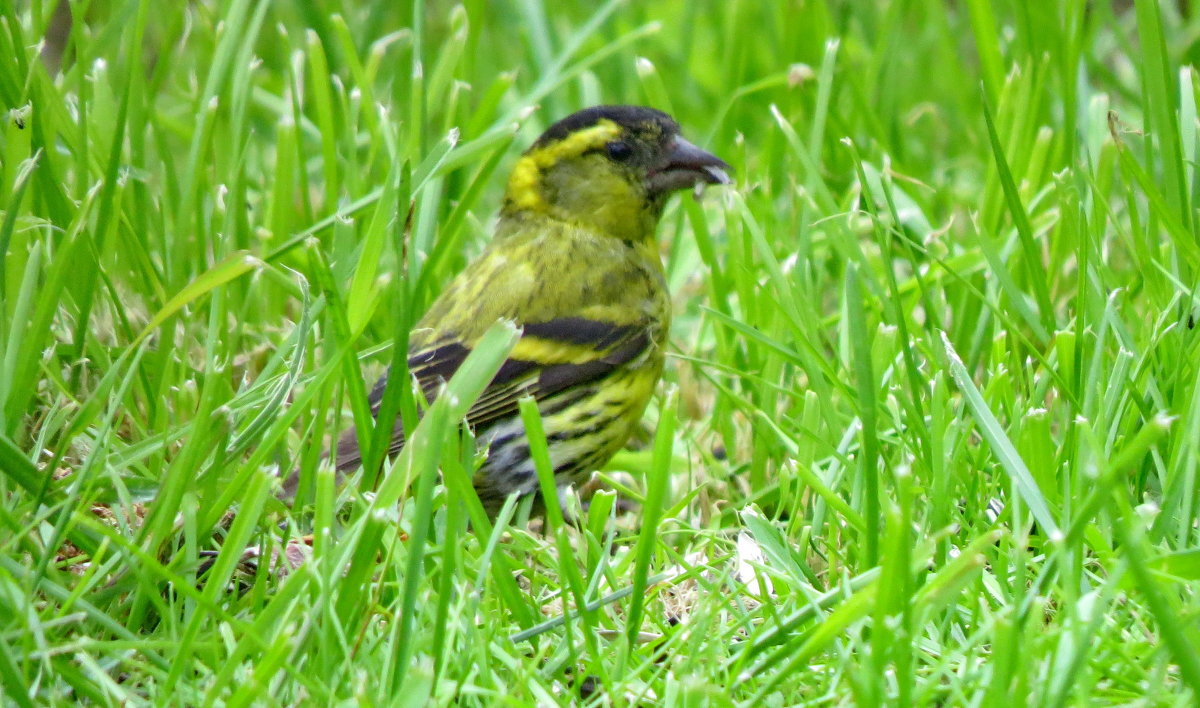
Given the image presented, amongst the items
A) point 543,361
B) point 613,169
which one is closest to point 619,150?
point 613,169

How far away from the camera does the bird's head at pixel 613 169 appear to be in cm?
300

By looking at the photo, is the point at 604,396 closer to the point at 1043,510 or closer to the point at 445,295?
the point at 445,295

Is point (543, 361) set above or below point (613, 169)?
below

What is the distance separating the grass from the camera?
5.03ft

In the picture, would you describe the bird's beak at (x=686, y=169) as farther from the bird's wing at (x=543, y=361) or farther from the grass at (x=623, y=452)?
the bird's wing at (x=543, y=361)

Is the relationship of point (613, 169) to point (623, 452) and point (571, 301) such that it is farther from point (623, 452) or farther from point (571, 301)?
point (623, 452)

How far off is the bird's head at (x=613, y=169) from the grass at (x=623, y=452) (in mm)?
160

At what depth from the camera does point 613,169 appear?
9.98 ft

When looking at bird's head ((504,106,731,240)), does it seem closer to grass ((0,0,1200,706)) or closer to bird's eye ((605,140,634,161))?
bird's eye ((605,140,634,161))

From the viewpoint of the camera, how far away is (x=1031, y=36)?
3297 millimetres

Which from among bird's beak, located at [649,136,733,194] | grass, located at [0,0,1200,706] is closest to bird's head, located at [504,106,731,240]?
bird's beak, located at [649,136,733,194]

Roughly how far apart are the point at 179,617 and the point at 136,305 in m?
1.08

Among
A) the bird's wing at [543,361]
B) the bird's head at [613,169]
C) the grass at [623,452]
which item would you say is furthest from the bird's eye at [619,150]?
the bird's wing at [543,361]

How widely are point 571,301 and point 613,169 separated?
0.36 m
